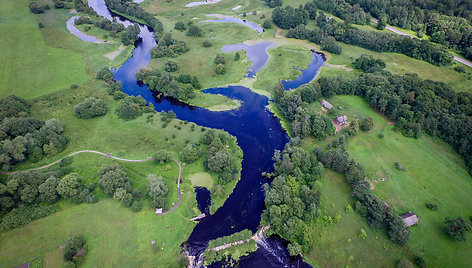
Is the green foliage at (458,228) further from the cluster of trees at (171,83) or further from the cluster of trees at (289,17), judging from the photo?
the cluster of trees at (289,17)

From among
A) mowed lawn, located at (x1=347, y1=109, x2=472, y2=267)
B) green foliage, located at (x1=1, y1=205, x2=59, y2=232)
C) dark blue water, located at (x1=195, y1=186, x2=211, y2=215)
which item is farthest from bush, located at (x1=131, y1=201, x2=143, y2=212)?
mowed lawn, located at (x1=347, y1=109, x2=472, y2=267)

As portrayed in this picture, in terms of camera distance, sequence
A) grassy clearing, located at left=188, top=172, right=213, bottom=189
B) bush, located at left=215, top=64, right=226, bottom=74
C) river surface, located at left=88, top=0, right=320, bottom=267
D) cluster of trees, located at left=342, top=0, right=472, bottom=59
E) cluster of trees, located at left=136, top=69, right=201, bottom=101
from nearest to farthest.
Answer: river surface, located at left=88, top=0, right=320, bottom=267, grassy clearing, located at left=188, top=172, right=213, bottom=189, cluster of trees, located at left=136, top=69, right=201, bottom=101, bush, located at left=215, top=64, right=226, bottom=74, cluster of trees, located at left=342, top=0, right=472, bottom=59

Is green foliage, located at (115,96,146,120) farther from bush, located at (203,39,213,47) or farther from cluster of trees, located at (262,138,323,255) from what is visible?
bush, located at (203,39,213,47)

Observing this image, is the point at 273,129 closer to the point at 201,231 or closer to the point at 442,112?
the point at 201,231

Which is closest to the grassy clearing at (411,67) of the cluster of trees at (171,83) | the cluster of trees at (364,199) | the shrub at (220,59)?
the shrub at (220,59)

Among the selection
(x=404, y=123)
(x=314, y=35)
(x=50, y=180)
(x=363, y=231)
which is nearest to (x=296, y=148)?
(x=363, y=231)

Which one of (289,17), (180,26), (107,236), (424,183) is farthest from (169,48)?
(424,183)
